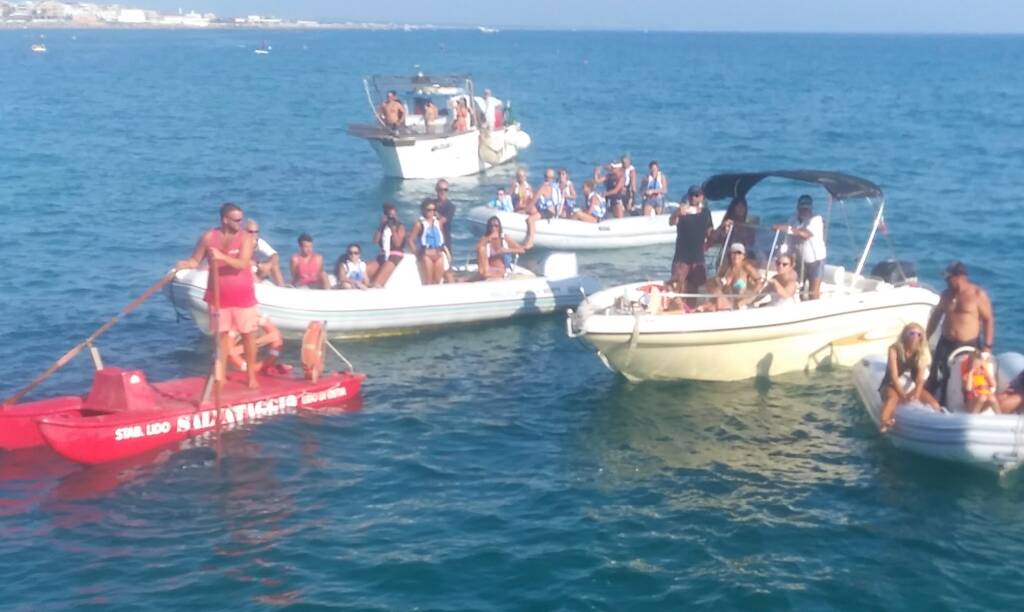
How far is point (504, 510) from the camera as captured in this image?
11.1 m

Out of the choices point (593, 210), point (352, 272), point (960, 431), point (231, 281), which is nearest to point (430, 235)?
point (352, 272)

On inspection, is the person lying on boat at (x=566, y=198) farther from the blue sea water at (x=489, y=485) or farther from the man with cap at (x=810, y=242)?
the man with cap at (x=810, y=242)

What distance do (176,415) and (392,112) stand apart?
1940 centimetres

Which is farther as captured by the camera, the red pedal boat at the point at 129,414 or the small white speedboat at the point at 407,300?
the small white speedboat at the point at 407,300

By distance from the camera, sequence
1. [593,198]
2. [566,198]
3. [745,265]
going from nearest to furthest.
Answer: [745,265]
[566,198]
[593,198]

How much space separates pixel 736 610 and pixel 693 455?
3125mm

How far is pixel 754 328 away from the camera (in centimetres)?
1391

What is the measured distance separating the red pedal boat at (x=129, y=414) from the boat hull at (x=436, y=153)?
58.0 ft

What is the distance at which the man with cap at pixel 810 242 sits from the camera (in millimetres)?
14367

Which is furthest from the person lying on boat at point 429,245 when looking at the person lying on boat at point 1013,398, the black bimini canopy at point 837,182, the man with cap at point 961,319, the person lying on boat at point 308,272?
the person lying on boat at point 1013,398

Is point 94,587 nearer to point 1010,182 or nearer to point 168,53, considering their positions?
point 1010,182

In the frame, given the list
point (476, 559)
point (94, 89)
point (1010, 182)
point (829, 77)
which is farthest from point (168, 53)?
point (476, 559)

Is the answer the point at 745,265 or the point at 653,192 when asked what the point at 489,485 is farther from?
the point at 653,192

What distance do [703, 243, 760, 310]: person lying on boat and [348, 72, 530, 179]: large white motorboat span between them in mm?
17003
